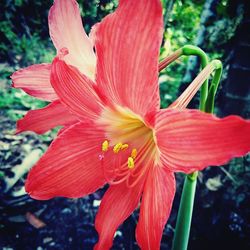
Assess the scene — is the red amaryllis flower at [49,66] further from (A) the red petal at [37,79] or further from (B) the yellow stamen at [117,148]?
(B) the yellow stamen at [117,148]

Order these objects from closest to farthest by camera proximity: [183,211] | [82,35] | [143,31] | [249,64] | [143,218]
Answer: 1. [143,31]
2. [143,218]
3. [82,35]
4. [183,211]
5. [249,64]

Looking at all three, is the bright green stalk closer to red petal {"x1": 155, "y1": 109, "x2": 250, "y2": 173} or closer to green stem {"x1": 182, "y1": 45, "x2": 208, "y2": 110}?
green stem {"x1": 182, "y1": 45, "x2": 208, "y2": 110}

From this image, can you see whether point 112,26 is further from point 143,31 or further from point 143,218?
point 143,218

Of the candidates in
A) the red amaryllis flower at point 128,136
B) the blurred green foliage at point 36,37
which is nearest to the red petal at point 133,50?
the red amaryllis flower at point 128,136

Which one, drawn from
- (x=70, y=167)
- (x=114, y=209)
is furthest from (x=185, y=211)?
(x=70, y=167)

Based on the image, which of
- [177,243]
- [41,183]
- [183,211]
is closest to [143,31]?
[41,183]

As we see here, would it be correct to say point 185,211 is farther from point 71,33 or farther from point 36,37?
point 36,37
